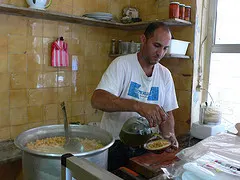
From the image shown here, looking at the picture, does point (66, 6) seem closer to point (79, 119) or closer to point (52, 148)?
point (79, 119)

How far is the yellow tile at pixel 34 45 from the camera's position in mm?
1864

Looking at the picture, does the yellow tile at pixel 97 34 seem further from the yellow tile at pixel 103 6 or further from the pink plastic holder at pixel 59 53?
the pink plastic holder at pixel 59 53

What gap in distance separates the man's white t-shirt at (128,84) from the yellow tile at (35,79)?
2.21 ft

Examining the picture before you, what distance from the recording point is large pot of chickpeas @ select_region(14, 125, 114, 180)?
0.76 meters

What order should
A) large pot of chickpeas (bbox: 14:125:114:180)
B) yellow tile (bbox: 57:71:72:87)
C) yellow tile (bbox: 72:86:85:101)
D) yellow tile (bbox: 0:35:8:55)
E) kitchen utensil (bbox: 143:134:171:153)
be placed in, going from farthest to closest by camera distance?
yellow tile (bbox: 72:86:85:101)
yellow tile (bbox: 57:71:72:87)
yellow tile (bbox: 0:35:8:55)
kitchen utensil (bbox: 143:134:171:153)
large pot of chickpeas (bbox: 14:125:114:180)

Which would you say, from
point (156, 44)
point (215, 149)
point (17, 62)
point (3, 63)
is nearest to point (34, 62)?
point (17, 62)

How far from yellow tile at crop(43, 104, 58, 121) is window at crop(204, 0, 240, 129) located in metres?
1.35

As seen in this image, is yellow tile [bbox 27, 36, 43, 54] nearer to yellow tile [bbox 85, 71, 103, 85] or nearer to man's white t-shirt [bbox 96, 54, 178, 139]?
yellow tile [bbox 85, 71, 103, 85]

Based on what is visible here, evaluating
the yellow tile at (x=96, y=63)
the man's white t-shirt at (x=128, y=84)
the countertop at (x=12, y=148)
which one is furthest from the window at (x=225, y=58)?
the yellow tile at (x=96, y=63)

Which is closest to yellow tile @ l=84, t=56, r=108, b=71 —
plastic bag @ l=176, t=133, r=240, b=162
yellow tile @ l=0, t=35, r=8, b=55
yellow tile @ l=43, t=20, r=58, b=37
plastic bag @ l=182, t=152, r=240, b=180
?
yellow tile @ l=43, t=20, r=58, b=37

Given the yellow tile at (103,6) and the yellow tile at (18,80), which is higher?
the yellow tile at (103,6)

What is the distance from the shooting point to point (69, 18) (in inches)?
75.6

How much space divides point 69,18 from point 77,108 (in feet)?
2.62

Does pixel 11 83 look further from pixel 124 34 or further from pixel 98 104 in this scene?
pixel 124 34
